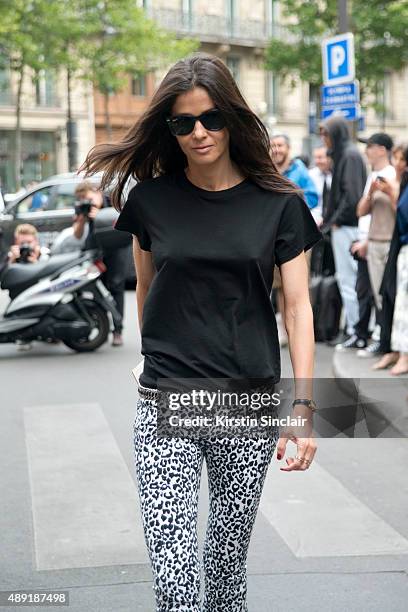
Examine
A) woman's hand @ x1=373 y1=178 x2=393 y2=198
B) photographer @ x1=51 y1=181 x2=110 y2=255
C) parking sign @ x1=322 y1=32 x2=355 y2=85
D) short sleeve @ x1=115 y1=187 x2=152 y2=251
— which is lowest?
photographer @ x1=51 y1=181 x2=110 y2=255

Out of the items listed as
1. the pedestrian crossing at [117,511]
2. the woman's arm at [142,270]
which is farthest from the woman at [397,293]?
the woman's arm at [142,270]

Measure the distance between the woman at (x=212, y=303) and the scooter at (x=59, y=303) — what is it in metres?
6.90

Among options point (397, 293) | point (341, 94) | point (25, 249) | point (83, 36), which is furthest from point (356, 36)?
point (397, 293)

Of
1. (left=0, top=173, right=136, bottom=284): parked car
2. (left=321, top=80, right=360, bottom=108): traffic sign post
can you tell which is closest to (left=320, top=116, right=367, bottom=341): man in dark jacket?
(left=321, top=80, right=360, bottom=108): traffic sign post

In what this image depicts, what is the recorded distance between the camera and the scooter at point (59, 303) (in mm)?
9758

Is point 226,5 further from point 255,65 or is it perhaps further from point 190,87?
point 190,87

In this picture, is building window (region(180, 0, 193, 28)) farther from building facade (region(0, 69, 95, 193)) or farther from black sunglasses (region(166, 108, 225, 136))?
black sunglasses (region(166, 108, 225, 136))

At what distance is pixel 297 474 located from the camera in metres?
5.76

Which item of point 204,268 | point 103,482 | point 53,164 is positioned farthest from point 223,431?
point 53,164

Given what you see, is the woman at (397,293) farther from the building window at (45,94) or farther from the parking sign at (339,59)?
the building window at (45,94)

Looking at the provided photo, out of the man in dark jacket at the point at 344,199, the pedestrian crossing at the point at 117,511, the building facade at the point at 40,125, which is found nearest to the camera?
the pedestrian crossing at the point at 117,511

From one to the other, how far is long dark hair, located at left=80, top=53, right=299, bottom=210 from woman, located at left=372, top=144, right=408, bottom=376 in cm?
474

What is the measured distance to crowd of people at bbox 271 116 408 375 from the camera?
788 centimetres

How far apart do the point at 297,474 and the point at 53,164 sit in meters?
41.2
